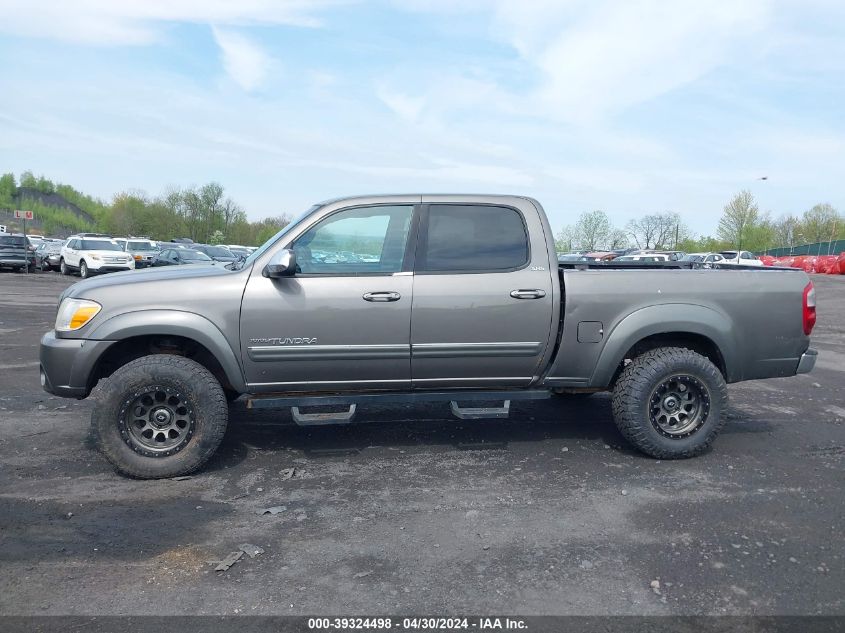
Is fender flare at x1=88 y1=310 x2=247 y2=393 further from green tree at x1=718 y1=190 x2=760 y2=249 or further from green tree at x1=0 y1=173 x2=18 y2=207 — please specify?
green tree at x1=0 y1=173 x2=18 y2=207

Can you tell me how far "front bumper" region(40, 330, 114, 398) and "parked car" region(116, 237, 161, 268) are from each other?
2607 centimetres

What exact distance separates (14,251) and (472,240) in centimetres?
2833

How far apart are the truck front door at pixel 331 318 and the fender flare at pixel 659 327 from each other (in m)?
1.53

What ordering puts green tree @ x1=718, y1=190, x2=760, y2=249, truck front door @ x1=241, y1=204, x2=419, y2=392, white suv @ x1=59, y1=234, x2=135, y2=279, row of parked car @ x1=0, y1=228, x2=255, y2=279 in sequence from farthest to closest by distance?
green tree @ x1=718, y1=190, x2=760, y2=249 < white suv @ x1=59, y1=234, x2=135, y2=279 < row of parked car @ x1=0, y1=228, x2=255, y2=279 < truck front door @ x1=241, y1=204, x2=419, y2=392

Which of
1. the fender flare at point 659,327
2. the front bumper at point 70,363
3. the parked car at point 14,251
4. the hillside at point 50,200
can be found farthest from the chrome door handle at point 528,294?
the hillside at point 50,200

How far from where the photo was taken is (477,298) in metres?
4.73

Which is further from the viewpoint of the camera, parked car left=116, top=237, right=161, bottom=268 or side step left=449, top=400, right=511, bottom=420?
parked car left=116, top=237, right=161, bottom=268

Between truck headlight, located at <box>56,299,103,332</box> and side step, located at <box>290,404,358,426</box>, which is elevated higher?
truck headlight, located at <box>56,299,103,332</box>

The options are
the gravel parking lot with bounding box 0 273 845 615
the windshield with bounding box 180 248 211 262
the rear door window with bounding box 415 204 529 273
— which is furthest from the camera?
the windshield with bounding box 180 248 211 262

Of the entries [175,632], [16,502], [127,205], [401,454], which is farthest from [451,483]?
[127,205]

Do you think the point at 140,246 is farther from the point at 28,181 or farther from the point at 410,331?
the point at 28,181

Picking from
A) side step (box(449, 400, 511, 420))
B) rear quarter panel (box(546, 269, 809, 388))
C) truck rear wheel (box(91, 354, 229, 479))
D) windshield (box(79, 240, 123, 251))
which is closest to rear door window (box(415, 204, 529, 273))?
rear quarter panel (box(546, 269, 809, 388))

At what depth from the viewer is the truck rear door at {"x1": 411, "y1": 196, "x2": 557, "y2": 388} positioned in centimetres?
472

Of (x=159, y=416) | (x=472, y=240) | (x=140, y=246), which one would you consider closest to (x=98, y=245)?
(x=140, y=246)
